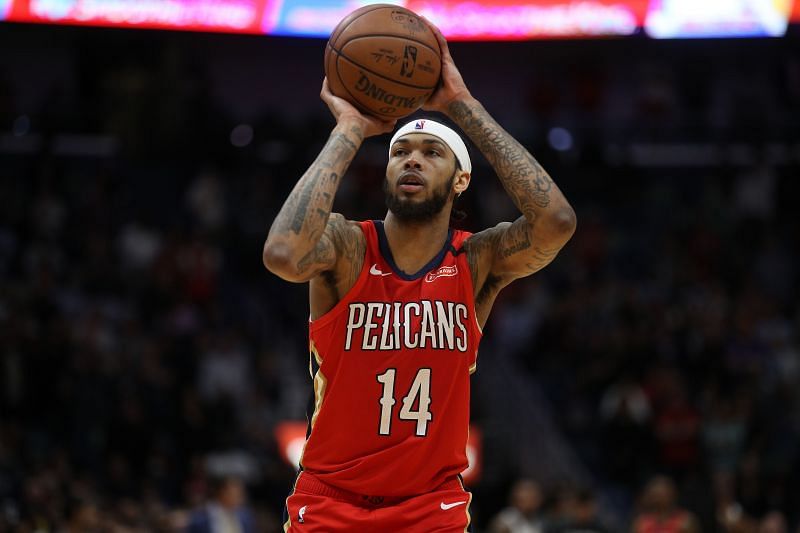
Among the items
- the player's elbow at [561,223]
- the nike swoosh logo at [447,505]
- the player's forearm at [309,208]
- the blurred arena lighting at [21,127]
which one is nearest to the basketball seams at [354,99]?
the player's forearm at [309,208]

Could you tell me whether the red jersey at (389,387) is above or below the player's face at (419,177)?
below

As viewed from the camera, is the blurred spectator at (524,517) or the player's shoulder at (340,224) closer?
the player's shoulder at (340,224)

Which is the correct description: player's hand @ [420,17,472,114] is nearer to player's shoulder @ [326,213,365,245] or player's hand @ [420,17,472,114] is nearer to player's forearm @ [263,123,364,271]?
player's forearm @ [263,123,364,271]

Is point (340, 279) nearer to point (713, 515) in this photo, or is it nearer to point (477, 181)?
point (713, 515)

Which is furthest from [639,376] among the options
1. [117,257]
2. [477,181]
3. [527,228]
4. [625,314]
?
[527,228]

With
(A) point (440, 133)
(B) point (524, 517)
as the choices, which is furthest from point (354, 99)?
(B) point (524, 517)

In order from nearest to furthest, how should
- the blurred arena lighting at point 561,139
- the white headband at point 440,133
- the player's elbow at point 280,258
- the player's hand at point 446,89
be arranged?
the player's elbow at point 280,258 < the white headband at point 440,133 < the player's hand at point 446,89 < the blurred arena lighting at point 561,139

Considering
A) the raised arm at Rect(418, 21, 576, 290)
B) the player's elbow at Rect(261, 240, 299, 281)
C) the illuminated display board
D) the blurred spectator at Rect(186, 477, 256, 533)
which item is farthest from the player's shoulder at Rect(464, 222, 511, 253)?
the illuminated display board

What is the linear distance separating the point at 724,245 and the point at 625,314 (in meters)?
2.67

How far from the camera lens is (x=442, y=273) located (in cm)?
507

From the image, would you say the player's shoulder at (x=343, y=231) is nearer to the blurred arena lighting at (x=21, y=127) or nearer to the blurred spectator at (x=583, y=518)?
the blurred spectator at (x=583, y=518)

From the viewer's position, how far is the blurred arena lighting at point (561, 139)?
18594mm

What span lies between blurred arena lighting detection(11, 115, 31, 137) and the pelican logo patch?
13.5 m

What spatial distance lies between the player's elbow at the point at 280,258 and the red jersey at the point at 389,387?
41cm
